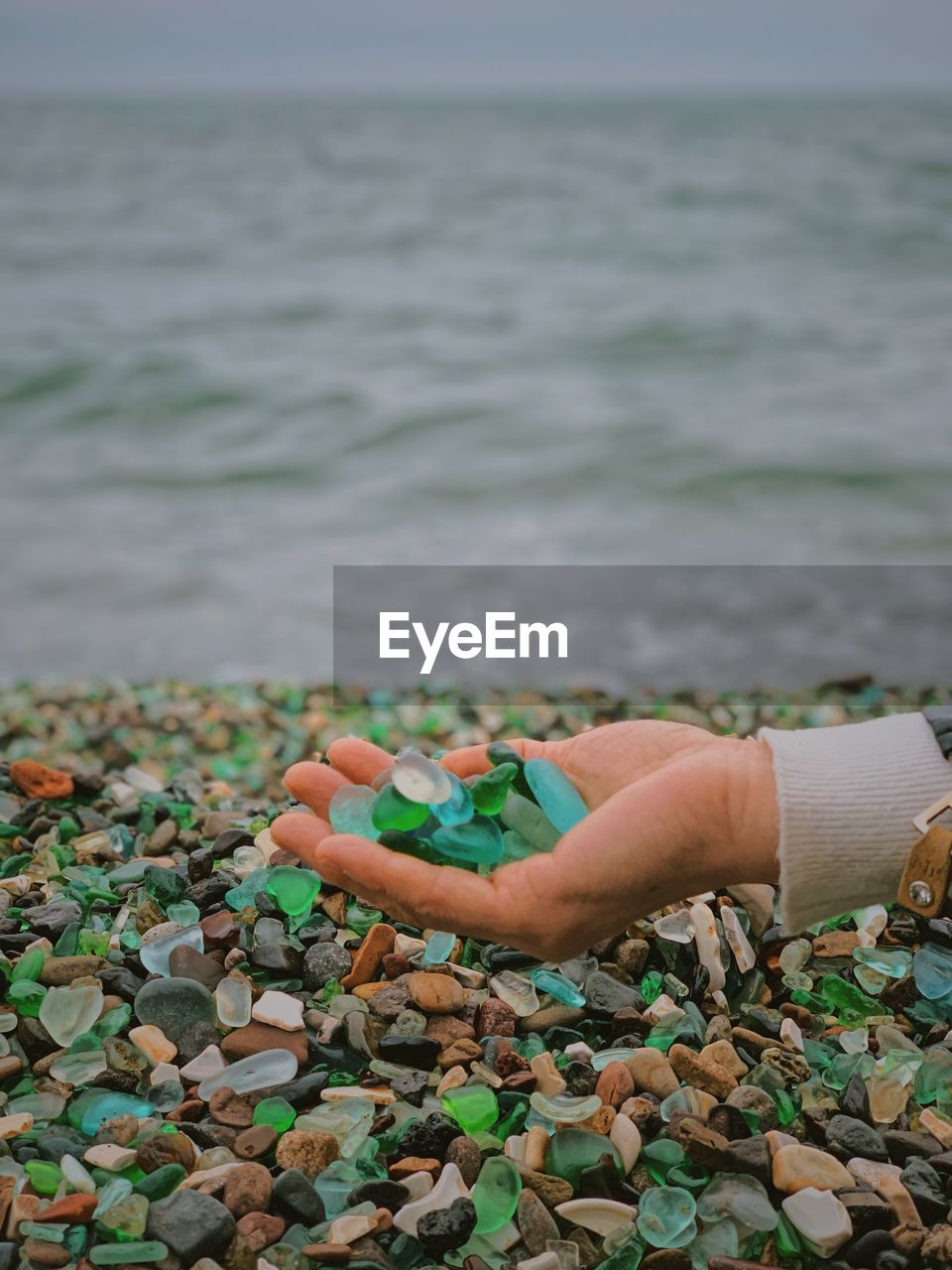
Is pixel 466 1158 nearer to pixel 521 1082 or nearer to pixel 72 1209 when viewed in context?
pixel 521 1082

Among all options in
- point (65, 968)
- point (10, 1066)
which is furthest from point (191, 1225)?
point (65, 968)

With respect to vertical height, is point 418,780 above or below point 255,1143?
above

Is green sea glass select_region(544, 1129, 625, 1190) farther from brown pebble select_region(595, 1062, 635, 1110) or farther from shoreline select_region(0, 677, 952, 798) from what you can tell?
shoreline select_region(0, 677, 952, 798)

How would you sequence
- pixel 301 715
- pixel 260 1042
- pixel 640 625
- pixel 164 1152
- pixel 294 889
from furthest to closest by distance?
1. pixel 640 625
2. pixel 301 715
3. pixel 294 889
4. pixel 260 1042
5. pixel 164 1152

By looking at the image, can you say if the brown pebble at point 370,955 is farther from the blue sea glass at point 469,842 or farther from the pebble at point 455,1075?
the blue sea glass at point 469,842

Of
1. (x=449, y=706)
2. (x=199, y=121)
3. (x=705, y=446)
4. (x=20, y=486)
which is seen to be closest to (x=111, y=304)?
(x=20, y=486)

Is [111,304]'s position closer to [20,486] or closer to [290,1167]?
[20,486]

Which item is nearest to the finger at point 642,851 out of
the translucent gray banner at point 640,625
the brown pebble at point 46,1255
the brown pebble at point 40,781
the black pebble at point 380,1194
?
the black pebble at point 380,1194
